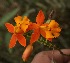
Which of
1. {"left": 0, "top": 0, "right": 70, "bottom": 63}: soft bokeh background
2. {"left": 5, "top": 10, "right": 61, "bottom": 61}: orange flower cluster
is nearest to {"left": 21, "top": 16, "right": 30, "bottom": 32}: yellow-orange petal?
{"left": 5, "top": 10, "right": 61, "bottom": 61}: orange flower cluster

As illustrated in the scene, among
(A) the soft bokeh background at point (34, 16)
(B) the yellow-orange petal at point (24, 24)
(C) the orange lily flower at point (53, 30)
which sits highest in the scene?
(B) the yellow-orange petal at point (24, 24)

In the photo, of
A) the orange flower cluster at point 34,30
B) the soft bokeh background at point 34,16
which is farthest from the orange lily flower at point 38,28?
the soft bokeh background at point 34,16

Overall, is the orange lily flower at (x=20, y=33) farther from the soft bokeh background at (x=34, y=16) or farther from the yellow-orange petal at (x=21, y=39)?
the soft bokeh background at (x=34, y=16)

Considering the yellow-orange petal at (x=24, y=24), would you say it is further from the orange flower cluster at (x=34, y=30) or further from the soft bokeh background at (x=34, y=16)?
the soft bokeh background at (x=34, y=16)

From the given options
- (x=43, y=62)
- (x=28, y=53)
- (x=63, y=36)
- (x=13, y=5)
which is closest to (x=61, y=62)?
(x=43, y=62)

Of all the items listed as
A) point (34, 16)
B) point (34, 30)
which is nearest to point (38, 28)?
point (34, 30)

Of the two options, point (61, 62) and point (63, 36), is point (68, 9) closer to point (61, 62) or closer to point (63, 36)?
point (63, 36)

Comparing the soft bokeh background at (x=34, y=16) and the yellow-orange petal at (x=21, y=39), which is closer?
the yellow-orange petal at (x=21, y=39)

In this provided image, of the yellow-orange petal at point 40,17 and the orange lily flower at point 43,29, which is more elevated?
the yellow-orange petal at point 40,17

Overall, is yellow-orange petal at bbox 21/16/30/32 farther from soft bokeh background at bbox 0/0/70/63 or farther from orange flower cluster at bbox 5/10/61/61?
soft bokeh background at bbox 0/0/70/63

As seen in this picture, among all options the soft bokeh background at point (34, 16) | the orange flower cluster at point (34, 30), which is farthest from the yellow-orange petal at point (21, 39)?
the soft bokeh background at point (34, 16)

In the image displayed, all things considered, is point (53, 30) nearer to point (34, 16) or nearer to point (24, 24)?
point (24, 24)
